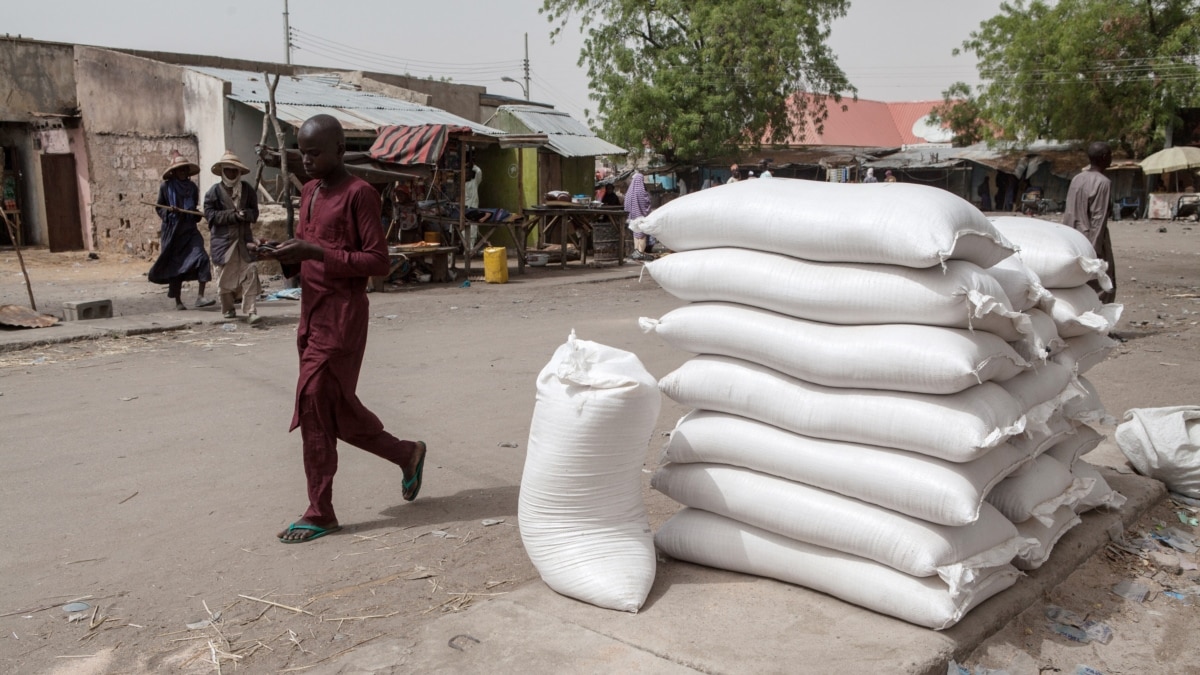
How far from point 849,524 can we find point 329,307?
7.07ft

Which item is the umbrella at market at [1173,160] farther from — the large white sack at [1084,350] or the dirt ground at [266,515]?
the large white sack at [1084,350]

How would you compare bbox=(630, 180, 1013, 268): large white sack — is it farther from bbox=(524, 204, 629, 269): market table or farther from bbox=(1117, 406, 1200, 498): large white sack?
bbox=(524, 204, 629, 269): market table

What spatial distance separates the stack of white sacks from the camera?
272 centimetres

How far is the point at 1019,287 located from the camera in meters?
3.19

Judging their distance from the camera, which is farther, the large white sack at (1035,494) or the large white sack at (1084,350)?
the large white sack at (1084,350)

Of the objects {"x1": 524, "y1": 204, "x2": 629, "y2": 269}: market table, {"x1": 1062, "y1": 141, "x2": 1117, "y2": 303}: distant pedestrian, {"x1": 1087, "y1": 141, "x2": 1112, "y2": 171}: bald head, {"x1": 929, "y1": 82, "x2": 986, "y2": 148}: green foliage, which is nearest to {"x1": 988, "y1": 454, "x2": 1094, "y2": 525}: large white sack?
{"x1": 1062, "y1": 141, "x2": 1117, "y2": 303}: distant pedestrian

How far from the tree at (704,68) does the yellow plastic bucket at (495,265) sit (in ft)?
52.8

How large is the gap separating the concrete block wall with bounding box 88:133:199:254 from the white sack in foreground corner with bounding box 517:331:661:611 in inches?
578

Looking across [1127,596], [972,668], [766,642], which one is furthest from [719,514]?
[1127,596]

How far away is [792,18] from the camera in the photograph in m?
28.7

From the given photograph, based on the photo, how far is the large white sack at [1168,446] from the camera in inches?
172

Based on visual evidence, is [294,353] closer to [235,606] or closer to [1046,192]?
[235,606]

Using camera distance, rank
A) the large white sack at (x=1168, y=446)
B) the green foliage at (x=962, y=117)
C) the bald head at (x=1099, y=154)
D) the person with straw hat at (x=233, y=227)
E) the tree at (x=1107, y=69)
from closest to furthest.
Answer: the large white sack at (x=1168, y=446)
the bald head at (x=1099, y=154)
the person with straw hat at (x=233, y=227)
the tree at (x=1107, y=69)
the green foliage at (x=962, y=117)

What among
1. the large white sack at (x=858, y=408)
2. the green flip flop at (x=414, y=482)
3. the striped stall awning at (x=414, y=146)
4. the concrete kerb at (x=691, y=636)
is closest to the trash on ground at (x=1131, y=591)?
the concrete kerb at (x=691, y=636)
